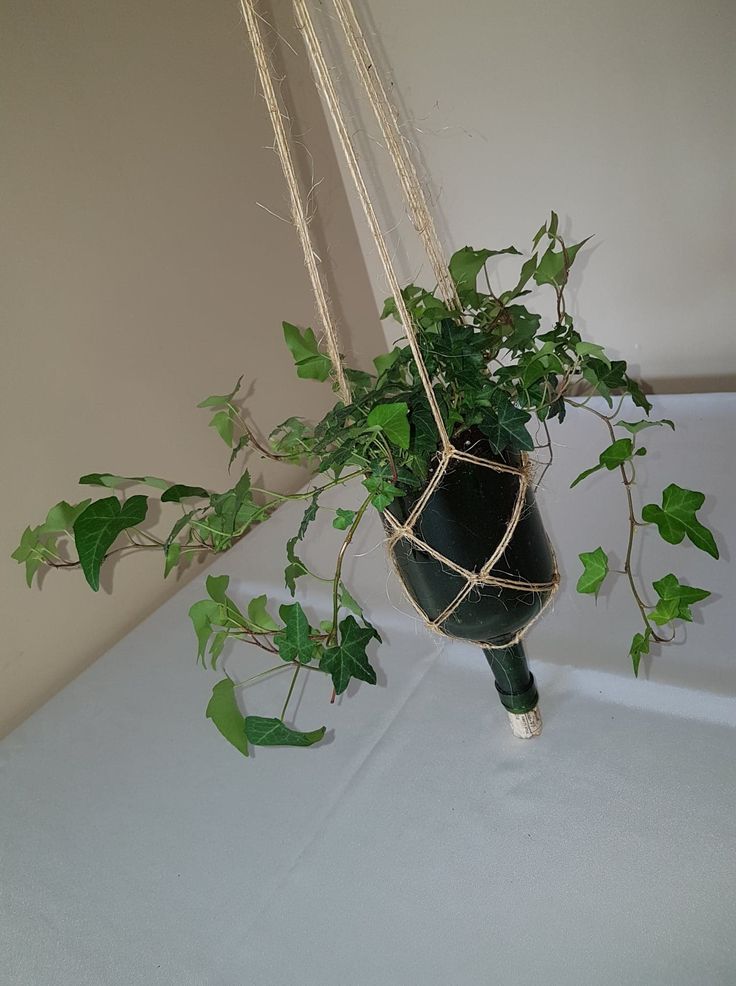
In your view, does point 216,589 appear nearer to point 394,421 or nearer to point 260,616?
point 260,616

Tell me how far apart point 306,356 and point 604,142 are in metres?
1.19

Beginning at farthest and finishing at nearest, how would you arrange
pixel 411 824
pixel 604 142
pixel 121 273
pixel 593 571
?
pixel 604 142 < pixel 121 273 < pixel 411 824 < pixel 593 571

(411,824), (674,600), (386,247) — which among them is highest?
(386,247)

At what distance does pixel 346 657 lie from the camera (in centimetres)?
80

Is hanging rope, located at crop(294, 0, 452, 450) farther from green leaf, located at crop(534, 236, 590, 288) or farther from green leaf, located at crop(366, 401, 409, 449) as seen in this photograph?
green leaf, located at crop(534, 236, 590, 288)

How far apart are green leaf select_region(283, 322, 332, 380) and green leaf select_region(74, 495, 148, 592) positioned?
0.24m

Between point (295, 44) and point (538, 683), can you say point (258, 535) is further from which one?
point (295, 44)

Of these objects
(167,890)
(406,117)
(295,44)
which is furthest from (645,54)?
(167,890)

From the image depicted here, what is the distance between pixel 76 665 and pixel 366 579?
0.56 m

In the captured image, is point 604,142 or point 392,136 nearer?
point 392,136

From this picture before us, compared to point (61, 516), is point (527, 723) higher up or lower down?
lower down

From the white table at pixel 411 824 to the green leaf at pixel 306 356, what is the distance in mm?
458

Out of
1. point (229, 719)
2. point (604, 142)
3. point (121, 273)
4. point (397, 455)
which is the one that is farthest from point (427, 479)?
point (604, 142)

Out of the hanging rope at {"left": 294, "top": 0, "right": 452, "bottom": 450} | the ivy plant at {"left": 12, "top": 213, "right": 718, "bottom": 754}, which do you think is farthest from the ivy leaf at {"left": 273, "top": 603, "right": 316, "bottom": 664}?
the hanging rope at {"left": 294, "top": 0, "right": 452, "bottom": 450}
